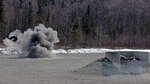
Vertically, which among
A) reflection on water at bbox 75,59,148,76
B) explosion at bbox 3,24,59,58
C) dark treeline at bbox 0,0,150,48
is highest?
reflection on water at bbox 75,59,148,76

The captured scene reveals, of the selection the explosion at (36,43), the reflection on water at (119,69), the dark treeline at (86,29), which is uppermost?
the reflection on water at (119,69)

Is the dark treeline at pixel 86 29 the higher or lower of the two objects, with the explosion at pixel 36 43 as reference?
lower

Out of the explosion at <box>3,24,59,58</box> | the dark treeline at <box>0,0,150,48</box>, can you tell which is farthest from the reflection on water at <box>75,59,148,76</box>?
the dark treeline at <box>0,0,150,48</box>

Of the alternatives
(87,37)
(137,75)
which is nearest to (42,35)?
(137,75)

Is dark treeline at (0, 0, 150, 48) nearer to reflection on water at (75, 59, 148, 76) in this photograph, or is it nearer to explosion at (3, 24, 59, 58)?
explosion at (3, 24, 59, 58)

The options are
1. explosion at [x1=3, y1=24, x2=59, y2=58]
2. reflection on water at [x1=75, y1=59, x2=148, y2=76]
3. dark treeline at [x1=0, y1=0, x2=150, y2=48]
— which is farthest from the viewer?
dark treeline at [x1=0, y1=0, x2=150, y2=48]

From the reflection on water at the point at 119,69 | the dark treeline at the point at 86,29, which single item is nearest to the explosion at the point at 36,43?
the reflection on water at the point at 119,69

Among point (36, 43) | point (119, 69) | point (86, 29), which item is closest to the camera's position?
point (119, 69)

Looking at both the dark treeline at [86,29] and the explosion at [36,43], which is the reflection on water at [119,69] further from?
the dark treeline at [86,29]

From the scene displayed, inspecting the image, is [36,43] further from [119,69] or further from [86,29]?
[86,29]

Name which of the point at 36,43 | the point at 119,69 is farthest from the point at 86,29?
the point at 119,69

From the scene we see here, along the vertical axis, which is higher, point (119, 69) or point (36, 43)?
point (119, 69)

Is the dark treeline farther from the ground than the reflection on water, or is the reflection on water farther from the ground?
the reflection on water

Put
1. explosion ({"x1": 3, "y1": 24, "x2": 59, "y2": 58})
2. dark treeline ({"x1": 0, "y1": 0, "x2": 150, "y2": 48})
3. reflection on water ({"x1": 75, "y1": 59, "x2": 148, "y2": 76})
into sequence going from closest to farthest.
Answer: reflection on water ({"x1": 75, "y1": 59, "x2": 148, "y2": 76}), explosion ({"x1": 3, "y1": 24, "x2": 59, "y2": 58}), dark treeline ({"x1": 0, "y1": 0, "x2": 150, "y2": 48})
